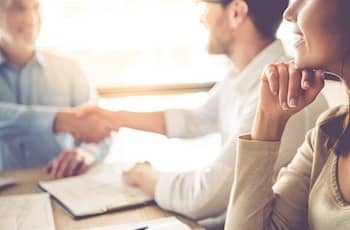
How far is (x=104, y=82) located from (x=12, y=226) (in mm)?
1237

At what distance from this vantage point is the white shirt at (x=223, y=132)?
4.28ft

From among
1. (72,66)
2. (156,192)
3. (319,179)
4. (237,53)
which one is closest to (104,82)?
(72,66)

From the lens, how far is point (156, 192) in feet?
4.44

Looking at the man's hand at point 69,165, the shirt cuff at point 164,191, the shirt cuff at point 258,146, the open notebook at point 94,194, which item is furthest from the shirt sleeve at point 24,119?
the shirt cuff at point 258,146

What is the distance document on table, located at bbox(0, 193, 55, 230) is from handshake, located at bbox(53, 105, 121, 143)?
0.42 meters

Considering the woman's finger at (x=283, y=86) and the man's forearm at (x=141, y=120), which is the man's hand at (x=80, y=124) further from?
the woman's finger at (x=283, y=86)

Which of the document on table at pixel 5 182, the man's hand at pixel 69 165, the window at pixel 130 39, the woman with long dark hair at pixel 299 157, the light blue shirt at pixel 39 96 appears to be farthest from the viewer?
the window at pixel 130 39

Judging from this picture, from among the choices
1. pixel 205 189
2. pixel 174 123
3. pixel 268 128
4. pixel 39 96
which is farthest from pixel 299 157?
pixel 39 96

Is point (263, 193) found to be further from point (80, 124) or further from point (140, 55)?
point (140, 55)

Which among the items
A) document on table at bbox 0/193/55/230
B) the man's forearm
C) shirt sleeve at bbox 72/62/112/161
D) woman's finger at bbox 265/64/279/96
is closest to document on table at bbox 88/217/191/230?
document on table at bbox 0/193/55/230

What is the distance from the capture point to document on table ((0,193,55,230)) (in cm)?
121

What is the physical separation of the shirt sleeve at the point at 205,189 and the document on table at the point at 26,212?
0.95 ft

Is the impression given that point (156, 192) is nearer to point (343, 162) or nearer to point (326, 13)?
point (343, 162)

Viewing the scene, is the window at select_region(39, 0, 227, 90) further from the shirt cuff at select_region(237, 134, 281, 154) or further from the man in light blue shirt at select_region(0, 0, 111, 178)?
the shirt cuff at select_region(237, 134, 281, 154)
